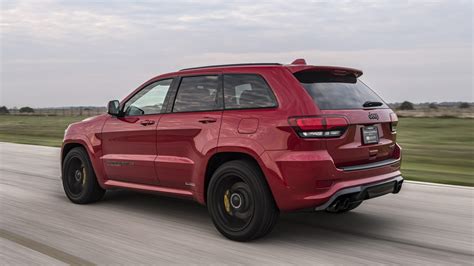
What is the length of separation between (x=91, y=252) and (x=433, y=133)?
1820cm

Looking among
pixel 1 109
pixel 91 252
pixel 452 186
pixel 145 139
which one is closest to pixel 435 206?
pixel 452 186

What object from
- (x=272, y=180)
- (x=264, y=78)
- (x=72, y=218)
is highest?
(x=264, y=78)

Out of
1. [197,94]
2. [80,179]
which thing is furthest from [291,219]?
[80,179]

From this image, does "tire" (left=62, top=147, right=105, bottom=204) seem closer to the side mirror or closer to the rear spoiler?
the side mirror

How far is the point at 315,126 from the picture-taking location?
4.86 metres

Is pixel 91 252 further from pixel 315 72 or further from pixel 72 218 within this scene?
pixel 315 72

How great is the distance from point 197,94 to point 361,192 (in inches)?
81.7

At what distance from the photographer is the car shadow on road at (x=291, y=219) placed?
218 inches

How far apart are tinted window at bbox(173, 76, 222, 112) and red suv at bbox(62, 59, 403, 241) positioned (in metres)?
0.01

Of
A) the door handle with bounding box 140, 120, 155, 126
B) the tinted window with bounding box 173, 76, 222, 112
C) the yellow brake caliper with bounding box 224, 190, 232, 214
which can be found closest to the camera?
the yellow brake caliper with bounding box 224, 190, 232, 214

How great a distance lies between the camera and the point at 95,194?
731cm

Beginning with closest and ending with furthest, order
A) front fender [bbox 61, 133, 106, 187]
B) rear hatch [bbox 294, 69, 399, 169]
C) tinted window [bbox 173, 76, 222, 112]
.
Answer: rear hatch [bbox 294, 69, 399, 169] → tinted window [bbox 173, 76, 222, 112] → front fender [bbox 61, 133, 106, 187]

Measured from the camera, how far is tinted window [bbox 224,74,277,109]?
207 inches

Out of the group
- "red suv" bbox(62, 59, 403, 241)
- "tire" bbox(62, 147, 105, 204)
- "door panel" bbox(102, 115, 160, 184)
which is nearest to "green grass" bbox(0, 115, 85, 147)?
"tire" bbox(62, 147, 105, 204)
